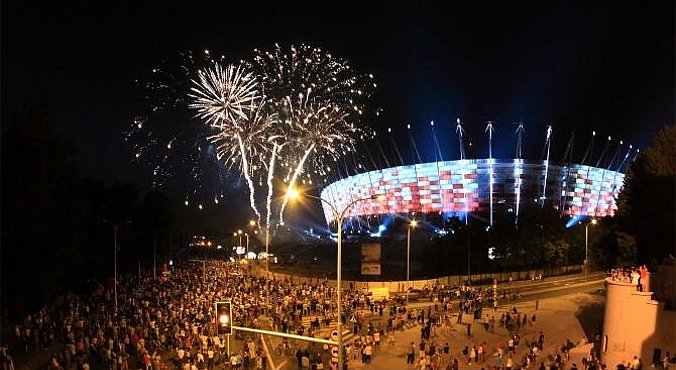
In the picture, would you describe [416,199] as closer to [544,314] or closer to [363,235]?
[363,235]

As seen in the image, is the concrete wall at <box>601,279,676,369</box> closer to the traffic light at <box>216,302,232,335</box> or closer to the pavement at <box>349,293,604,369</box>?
the pavement at <box>349,293,604,369</box>

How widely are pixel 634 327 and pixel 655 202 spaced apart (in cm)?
1164

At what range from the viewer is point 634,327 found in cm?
2489

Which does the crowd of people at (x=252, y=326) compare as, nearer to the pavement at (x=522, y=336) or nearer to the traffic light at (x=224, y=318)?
the pavement at (x=522, y=336)

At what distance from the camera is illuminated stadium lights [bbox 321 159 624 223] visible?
10456cm

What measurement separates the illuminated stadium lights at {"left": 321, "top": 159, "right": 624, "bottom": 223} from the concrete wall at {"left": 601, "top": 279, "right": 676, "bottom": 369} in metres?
72.9

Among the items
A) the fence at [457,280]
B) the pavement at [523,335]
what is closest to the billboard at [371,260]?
the pavement at [523,335]

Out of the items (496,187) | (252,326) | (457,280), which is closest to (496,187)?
(496,187)

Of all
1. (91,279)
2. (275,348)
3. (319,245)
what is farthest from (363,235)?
(275,348)

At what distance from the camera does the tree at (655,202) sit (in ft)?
108

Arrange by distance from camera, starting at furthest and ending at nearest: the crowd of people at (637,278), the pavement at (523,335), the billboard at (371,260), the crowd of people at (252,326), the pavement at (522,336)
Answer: the pavement at (522,336) → the pavement at (523,335) → the crowd of people at (637,278) → the crowd of people at (252,326) → the billboard at (371,260)

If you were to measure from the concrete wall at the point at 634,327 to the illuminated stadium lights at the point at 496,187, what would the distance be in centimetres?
7290

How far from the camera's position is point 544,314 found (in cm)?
3691

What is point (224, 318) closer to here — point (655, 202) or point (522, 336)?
point (522, 336)
